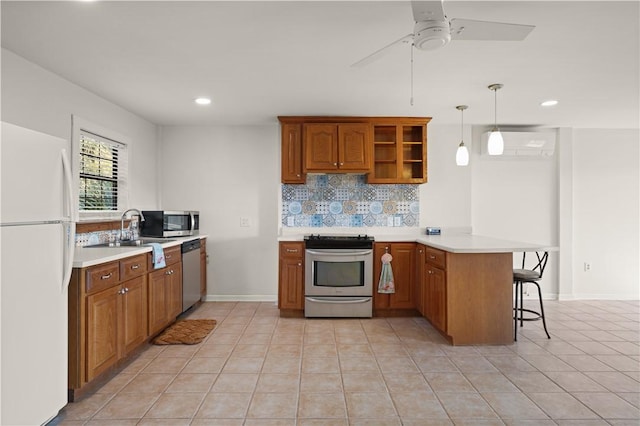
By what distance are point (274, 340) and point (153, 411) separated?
4.50 ft

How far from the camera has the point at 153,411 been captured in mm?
2236

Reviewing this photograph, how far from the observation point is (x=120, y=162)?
13.6 ft

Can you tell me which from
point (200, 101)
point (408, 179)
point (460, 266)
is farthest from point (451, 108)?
point (200, 101)

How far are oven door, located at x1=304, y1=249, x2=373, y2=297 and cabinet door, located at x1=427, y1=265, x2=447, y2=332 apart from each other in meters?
0.68

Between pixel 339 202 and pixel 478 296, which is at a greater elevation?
pixel 339 202

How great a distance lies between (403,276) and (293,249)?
1268 millimetres

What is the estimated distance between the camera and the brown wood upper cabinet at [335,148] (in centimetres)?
438

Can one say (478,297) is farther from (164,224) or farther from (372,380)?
(164,224)

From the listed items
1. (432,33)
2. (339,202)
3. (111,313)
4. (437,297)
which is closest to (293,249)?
(339,202)

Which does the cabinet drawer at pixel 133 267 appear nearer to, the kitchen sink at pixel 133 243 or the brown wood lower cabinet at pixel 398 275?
the kitchen sink at pixel 133 243

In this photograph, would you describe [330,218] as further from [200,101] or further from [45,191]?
[45,191]

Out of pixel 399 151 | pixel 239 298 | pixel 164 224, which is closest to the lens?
pixel 164 224

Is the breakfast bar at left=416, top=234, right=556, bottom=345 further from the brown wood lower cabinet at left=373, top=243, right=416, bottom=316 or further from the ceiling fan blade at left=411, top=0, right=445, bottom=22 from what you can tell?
the ceiling fan blade at left=411, top=0, right=445, bottom=22

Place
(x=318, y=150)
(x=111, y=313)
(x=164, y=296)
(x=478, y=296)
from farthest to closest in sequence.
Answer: (x=318, y=150) → (x=164, y=296) → (x=478, y=296) → (x=111, y=313)
